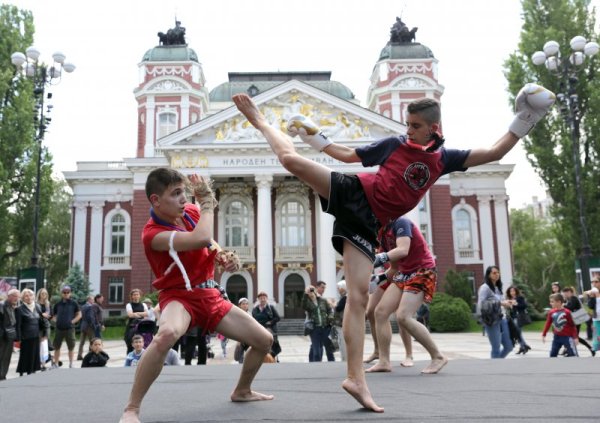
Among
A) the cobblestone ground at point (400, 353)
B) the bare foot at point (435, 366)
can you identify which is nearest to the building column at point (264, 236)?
the cobblestone ground at point (400, 353)

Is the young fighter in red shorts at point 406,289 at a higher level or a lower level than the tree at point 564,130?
lower

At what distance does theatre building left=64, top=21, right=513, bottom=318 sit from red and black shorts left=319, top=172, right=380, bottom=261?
2939 centimetres

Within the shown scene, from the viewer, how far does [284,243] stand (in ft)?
124

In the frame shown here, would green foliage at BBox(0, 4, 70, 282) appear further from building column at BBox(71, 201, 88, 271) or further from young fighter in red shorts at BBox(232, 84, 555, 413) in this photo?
young fighter in red shorts at BBox(232, 84, 555, 413)

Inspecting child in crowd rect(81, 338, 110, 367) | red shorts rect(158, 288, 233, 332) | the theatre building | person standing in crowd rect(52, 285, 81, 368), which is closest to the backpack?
red shorts rect(158, 288, 233, 332)

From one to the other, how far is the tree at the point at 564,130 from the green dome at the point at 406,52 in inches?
553

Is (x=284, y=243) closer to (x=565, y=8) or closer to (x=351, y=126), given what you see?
(x=351, y=126)

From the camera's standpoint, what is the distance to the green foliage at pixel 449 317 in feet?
96.5

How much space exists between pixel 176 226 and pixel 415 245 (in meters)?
3.33

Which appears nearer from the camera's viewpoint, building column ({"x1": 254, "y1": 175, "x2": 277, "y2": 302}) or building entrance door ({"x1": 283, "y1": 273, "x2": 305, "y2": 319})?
building column ({"x1": 254, "y1": 175, "x2": 277, "y2": 302})

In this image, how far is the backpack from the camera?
353 inches

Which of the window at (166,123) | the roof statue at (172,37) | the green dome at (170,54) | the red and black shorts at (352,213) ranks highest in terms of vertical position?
the roof statue at (172,37)

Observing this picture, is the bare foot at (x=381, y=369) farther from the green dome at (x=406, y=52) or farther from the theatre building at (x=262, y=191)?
the green dome at (x=406, y=52)

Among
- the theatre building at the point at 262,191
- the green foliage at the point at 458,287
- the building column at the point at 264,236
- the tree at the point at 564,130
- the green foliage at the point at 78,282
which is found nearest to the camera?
the tree at the point at 564,130
